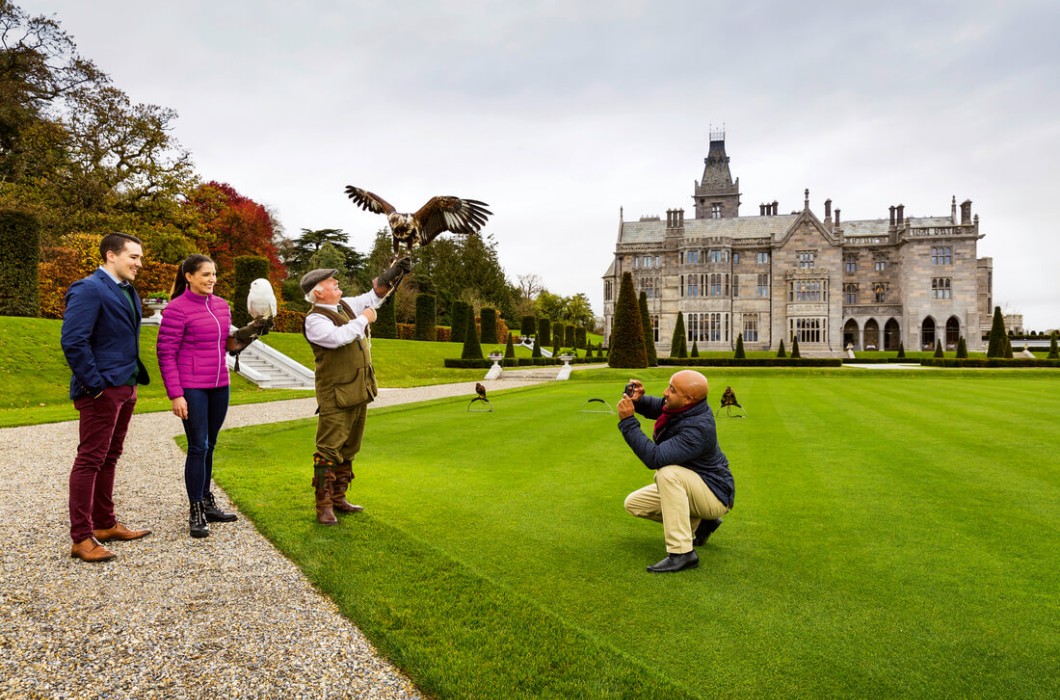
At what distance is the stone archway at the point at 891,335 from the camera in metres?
54.5

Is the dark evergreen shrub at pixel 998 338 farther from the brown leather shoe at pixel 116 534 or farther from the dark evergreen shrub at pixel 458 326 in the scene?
the brown leather shoe at pixel 116 534

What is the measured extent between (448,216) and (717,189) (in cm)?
7897

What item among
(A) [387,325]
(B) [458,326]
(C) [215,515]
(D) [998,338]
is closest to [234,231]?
(A) [387,325]

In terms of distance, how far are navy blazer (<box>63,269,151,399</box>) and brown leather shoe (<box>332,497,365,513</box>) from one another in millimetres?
1847

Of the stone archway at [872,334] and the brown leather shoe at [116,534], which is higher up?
the stone archway at [872,334]

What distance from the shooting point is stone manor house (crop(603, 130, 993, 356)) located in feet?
168

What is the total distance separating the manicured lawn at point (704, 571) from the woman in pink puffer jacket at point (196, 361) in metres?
0.76

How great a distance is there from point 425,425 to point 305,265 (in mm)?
51802

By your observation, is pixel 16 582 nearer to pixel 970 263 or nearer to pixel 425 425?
pixel 425 425

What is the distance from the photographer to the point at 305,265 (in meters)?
57.3

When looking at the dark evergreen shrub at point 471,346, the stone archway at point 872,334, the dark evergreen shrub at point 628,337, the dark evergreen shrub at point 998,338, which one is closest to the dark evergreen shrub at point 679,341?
the dark evergreen shrub at point 628,337

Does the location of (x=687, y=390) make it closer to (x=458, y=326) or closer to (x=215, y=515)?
(x=215, y=515)

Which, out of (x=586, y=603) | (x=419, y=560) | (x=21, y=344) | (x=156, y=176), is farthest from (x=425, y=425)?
(x=156, y=176)

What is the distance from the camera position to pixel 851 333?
5625 cm
